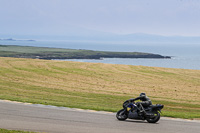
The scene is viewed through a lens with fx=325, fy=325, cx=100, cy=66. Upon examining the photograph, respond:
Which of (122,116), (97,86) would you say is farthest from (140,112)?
(97,86)

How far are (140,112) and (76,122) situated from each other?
309cm

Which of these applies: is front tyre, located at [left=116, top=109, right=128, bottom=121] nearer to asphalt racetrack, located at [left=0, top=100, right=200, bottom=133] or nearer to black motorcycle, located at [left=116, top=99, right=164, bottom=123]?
black motorcycle, located at [left=116, top=99, right=164, bottom=123]

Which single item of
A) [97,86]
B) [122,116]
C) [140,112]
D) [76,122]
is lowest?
[97,86]

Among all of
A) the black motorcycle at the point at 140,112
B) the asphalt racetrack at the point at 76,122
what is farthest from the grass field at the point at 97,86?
the black motorcycle at the point at 140,112

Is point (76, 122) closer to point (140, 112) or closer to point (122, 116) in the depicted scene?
point (122, 116)

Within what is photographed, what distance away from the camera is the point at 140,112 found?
15.5 metres

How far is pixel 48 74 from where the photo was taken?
138 ft

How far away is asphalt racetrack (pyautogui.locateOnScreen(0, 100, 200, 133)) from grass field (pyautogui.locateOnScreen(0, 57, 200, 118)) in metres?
2.19

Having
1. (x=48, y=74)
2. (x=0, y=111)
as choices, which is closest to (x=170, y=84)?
(x=48, y=74)

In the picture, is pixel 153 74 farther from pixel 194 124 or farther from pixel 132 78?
pixel 194 124

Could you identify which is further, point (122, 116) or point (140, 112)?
point (122, 116)

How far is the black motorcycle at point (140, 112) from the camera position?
15.4m

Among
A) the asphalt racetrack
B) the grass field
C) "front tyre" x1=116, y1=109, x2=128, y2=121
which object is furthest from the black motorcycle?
the grass field

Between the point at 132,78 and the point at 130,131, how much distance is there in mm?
28938
